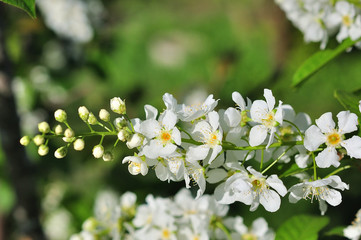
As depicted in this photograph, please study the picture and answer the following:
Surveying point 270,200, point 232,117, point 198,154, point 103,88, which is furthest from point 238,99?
point 103,88

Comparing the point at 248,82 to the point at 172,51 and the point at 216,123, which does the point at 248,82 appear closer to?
the point at 216,123

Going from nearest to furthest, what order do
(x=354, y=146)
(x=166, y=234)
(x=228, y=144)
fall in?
(x=354, y=146)
(x=228, y=144)
(x=166, y=234)

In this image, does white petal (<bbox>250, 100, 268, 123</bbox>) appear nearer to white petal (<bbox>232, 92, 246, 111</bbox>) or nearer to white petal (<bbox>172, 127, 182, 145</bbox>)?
white petal (<bbox>232, 92, 246, 111</bbox>)

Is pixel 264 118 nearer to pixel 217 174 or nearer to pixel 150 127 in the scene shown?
pixel 217 174

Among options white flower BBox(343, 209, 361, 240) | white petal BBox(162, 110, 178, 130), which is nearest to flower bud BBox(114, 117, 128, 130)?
white petal BBox(162, 110, 178, 130)

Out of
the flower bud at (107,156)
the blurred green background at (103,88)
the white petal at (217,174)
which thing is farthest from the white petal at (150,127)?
the blurred green background at (103,88)

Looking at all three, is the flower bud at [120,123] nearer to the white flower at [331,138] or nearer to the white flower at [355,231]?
the white flower at [331,138]

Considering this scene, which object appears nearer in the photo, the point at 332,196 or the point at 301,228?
the point at 332,196
